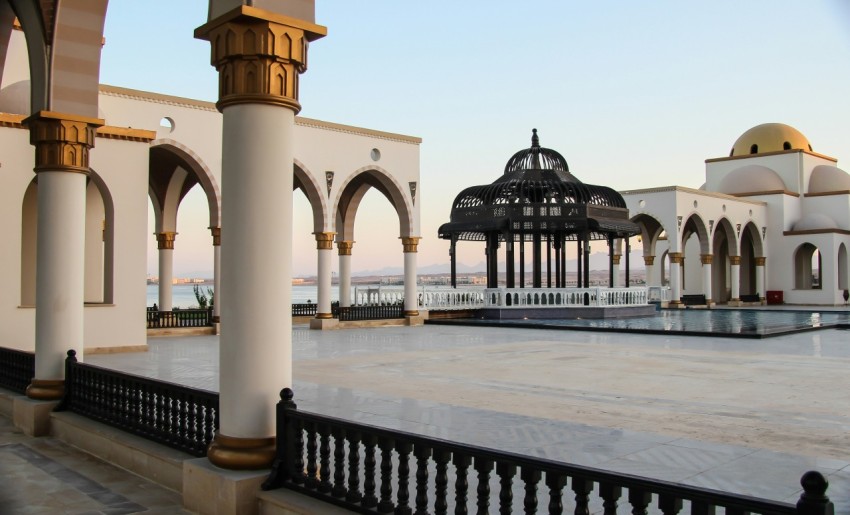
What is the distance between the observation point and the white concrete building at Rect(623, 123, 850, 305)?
2905 cm

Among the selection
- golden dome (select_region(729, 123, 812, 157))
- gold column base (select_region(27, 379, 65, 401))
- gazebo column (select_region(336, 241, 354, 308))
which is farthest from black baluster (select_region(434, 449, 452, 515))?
golden dome (select_region(729, 123, 812, 157))

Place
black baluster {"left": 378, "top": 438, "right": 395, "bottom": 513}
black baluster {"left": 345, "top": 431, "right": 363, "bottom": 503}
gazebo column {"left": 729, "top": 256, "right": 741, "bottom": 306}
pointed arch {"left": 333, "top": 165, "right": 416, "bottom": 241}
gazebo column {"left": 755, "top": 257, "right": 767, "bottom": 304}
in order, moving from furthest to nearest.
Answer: gazebo column {"left": 755, "top": 257, "right": 767, "bottom": 304} < gazebo column {"left": 729, "top": 256, "right": 741, "bottom": 306} < pointed arch {"left": 333, "top": 165, "right": 416, "bottom": 241} < black baluster {"left": 345, "top": 431, "right": 363, "bottom": 503} < black baluster {"left": 378, "top": 438, "right": 395, "bottom": 513}

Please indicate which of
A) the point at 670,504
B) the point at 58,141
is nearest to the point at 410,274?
the point at 58,141

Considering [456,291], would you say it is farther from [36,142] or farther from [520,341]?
[36,142]

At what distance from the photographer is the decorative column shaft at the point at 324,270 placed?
60.2ft

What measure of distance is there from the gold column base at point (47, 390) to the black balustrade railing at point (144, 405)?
3.3 inches

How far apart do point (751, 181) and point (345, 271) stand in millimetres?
22983

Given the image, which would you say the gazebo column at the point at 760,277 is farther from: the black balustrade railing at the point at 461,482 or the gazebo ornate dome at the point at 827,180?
the black balustrade railing at the point at 461,482

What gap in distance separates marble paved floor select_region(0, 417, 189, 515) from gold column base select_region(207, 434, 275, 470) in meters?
0.52

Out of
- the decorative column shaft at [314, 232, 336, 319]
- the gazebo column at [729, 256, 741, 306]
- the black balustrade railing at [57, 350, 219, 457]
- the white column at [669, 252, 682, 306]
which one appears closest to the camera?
the black balustrade railing at [57, 350, 219, 457]

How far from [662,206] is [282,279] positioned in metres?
25.8

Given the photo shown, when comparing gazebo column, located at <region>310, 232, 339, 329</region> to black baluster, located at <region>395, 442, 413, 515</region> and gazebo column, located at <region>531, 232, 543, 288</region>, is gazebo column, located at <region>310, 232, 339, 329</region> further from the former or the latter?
black baluster, located at <region>395, 442, 413, 515</region>

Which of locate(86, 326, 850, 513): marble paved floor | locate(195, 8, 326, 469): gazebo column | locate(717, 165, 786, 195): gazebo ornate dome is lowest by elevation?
locate(86, 326, 850, 513): marble paved floor

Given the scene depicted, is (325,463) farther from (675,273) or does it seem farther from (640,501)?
(675,273)
